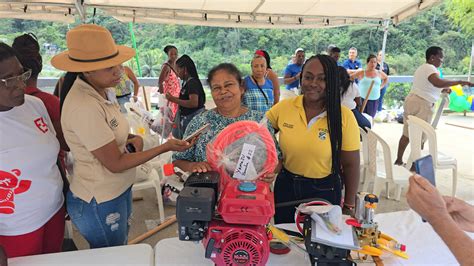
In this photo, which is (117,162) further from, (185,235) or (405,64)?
(405,64)

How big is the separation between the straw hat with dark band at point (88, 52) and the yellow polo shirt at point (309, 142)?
2.65 feet

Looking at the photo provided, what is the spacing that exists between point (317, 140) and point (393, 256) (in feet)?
1.91

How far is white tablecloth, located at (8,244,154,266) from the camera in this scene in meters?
1.16

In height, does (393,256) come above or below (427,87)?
below

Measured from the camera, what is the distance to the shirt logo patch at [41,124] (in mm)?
1280

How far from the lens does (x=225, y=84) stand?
1483 millimetres

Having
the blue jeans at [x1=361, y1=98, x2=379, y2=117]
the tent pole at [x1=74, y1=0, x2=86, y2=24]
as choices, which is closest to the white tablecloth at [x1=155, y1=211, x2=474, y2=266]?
the tent pole at [x1=74, y1=0, x2=86, y2=24]

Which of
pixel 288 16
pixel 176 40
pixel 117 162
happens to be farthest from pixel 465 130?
pixel 117 162

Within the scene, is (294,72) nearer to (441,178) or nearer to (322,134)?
(441,178)

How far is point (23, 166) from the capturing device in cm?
120

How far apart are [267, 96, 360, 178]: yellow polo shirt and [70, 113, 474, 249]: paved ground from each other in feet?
5.00

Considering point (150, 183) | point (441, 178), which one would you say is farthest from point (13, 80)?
point (441, 178)

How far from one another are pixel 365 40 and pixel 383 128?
210 cm

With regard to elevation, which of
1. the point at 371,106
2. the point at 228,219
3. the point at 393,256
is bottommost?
the point at 371,106
